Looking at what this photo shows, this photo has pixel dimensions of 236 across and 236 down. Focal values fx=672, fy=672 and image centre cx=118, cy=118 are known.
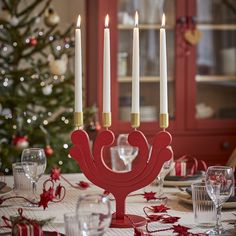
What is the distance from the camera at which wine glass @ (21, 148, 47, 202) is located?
82.0 inches

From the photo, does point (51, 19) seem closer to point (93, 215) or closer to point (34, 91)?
point (34, 91)

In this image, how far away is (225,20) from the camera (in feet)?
13.5

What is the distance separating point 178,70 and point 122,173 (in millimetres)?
2228

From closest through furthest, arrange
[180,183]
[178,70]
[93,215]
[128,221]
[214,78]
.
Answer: [93,215], [128,221], [180,183], [178,70], [214,78]

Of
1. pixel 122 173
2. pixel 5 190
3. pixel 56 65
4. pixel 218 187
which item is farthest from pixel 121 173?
pixel 56 65

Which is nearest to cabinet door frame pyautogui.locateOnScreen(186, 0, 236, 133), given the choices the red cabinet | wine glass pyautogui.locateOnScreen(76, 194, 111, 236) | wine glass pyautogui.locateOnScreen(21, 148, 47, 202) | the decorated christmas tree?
the red cabinet

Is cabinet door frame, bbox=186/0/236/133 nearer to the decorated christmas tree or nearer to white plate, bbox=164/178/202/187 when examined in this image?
the decorated christmas tree

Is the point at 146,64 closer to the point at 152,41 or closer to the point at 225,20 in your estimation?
the point at 152,41

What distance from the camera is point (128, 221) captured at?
1821 millimetres

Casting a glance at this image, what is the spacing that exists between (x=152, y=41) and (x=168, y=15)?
0.18 meters

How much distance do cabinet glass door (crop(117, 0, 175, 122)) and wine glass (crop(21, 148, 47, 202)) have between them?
183 centimetres

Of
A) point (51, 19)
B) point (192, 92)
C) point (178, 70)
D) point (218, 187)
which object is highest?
point (51, 19)

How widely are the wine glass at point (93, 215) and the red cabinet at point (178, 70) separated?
2486mm

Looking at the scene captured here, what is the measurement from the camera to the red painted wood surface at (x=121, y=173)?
1820mm
